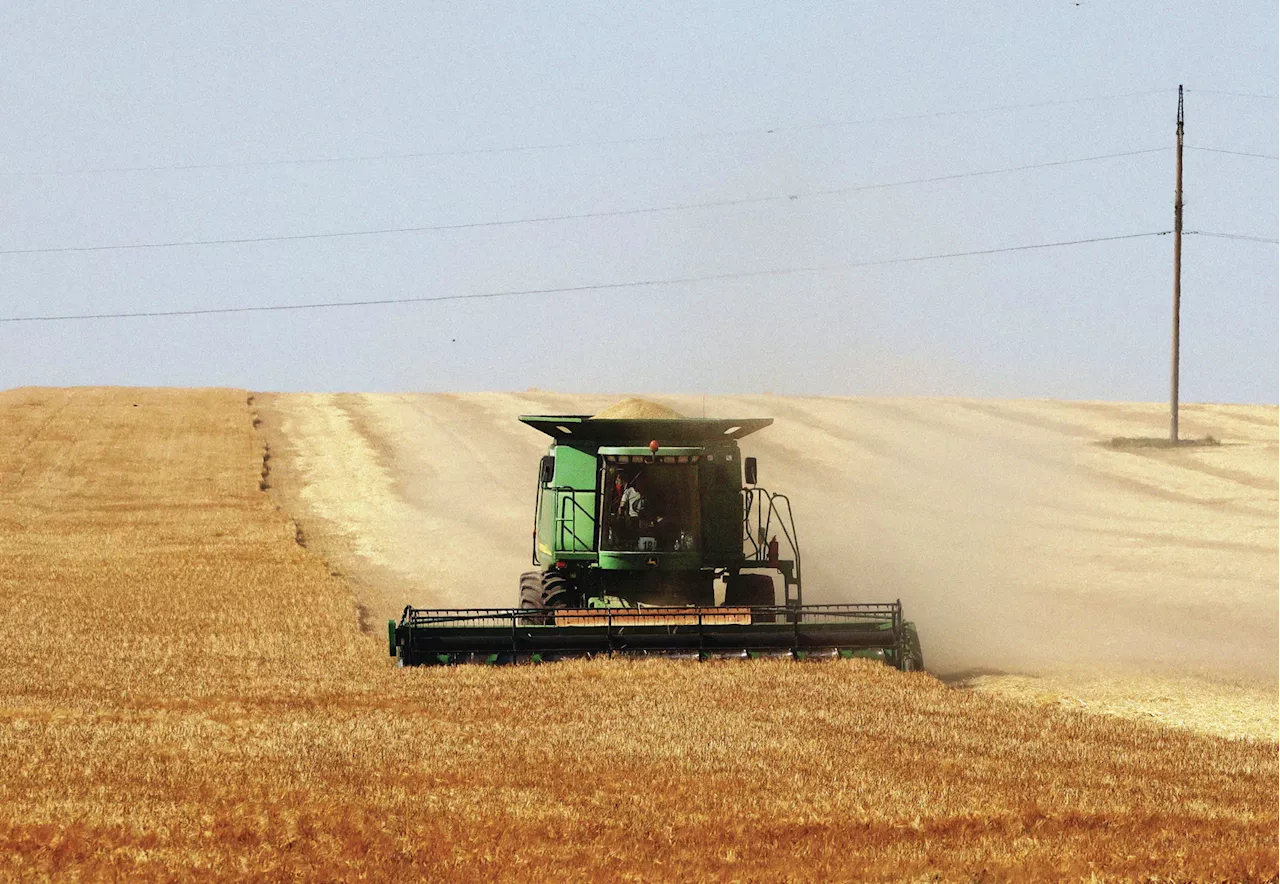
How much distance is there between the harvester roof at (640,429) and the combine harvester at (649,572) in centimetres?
2

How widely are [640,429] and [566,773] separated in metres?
8.30

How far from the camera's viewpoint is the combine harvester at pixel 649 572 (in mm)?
17375

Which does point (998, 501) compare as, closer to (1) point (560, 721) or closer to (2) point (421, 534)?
(2) point (421, 534)

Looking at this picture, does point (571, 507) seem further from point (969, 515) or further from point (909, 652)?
point (969, 515)

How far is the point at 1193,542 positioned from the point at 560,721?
22.8m

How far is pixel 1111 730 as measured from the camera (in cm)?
1391

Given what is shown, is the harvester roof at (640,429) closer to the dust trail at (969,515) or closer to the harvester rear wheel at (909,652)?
the harvester rear wheel at (909,652)

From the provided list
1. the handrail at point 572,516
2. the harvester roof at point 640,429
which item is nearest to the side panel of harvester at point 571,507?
the handrail at point 572,516

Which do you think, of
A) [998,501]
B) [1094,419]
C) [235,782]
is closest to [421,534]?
[998,501]

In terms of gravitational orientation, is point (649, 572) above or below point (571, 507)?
below

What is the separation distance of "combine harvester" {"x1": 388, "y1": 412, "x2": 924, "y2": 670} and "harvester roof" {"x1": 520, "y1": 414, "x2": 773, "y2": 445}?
18 mm

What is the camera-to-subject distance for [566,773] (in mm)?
11727

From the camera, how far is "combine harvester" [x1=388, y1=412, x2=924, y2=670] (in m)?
17.4

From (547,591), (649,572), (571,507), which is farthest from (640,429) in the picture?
(547,591)
